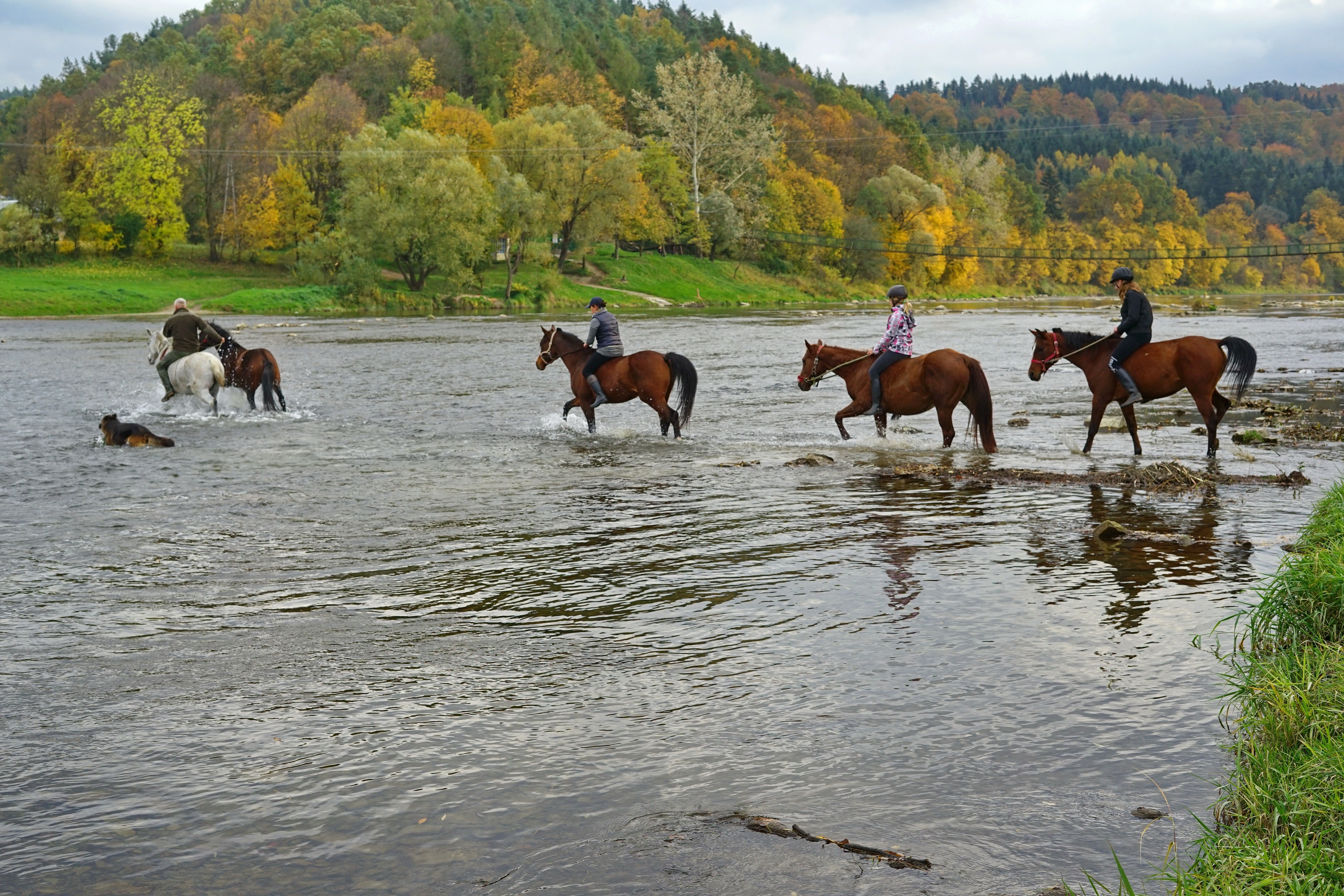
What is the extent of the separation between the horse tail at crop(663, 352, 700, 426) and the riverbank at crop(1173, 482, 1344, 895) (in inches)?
496

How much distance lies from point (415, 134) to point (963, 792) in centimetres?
8608

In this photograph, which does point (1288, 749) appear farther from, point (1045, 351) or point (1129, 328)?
point (1045, 351)

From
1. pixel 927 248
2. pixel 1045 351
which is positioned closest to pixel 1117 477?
pixel 1045 351

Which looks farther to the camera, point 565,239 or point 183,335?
point 565,239

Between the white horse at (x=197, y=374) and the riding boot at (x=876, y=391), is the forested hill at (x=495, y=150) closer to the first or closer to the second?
the white horse at (x=197, y=374)

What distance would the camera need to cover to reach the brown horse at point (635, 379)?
20.8 meters

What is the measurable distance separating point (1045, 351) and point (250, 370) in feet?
55.9

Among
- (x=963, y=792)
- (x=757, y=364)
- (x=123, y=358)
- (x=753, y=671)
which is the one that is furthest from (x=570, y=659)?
(x=123, y=358)

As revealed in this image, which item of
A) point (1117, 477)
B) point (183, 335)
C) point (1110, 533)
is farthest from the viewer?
point (183, 335)

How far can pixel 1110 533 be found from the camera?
12.1m

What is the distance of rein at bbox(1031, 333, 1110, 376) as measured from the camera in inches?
747

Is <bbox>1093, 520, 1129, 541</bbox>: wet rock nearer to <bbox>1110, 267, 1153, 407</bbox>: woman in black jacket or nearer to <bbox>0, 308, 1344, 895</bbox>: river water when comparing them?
<bbox>0, 308, 1344, 895</bbox>: river water

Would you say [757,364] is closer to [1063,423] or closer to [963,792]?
[1063,423]

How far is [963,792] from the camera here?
597 centimetres
